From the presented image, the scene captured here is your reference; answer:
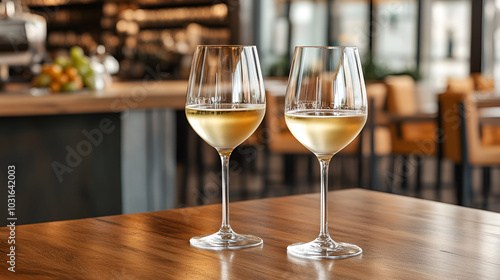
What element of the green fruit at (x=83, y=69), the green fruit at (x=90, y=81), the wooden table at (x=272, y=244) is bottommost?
the wooden table at (x=272, y=244)

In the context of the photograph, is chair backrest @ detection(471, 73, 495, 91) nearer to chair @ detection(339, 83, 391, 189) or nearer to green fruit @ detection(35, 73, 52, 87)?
chair @ detection(339, 83, 391, 189)

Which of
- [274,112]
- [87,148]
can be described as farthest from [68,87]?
[274,112]

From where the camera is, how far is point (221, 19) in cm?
986

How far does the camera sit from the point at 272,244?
0.74 metres

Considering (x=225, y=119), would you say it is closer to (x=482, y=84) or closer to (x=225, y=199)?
(x=225, y=199)

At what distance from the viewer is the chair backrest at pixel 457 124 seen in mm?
3940

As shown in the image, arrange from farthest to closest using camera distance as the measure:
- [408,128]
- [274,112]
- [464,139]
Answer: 1. [408,128]
2. [274,112]
3. [464,139]

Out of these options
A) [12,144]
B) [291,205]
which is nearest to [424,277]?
[291,205]

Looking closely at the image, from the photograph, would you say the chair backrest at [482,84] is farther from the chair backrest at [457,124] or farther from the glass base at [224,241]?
the glass base at [224,241]

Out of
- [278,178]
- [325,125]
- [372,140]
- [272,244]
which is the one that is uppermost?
[325,125]

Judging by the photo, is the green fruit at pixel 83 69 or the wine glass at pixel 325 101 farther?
the green fruit at pixel 83 69

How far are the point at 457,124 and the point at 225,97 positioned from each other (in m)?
3.48

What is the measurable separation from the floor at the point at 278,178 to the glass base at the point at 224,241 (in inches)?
148

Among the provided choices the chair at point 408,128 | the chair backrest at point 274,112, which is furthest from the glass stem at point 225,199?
the chair at point 408,128
